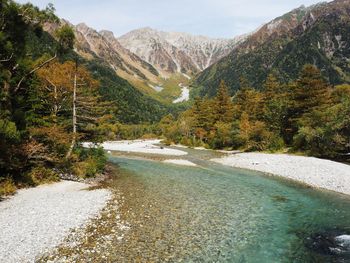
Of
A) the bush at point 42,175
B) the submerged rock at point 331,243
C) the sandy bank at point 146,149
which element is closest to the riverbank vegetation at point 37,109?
the bush at point 42,175

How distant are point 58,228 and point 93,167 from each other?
16436 mm

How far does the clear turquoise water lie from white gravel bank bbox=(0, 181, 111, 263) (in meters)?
2.73

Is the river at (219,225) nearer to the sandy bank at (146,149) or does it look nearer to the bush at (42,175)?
the bush at (42,175)

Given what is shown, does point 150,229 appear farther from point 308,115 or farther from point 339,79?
point 339,79

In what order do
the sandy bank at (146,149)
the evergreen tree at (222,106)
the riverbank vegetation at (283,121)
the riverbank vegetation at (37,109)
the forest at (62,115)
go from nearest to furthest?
the riverbank vegetation at (37,109)
the forest at (62,115)
the riverbank vegetation at (283,121)
the sandy bank at (146,149)
the evergreen tree at (222,106)

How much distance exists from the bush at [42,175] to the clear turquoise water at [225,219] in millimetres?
6017

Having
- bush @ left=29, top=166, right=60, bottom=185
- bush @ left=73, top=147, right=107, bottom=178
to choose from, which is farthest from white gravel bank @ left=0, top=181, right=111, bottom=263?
bush @ left=73, top=147, right=107, bottom=178

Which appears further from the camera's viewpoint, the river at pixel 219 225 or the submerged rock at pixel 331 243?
the submerged rock at pixel 331 243

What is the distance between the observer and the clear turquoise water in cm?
1395

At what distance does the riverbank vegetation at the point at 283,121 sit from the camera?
43906 millimetres

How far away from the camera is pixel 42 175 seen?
27.8 m

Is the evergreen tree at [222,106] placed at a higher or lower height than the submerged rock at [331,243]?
higher

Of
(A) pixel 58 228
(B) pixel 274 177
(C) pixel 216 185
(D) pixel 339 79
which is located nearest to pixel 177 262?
(A) pixel 58 228

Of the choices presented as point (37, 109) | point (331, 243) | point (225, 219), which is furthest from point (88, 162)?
point (331, 243)
